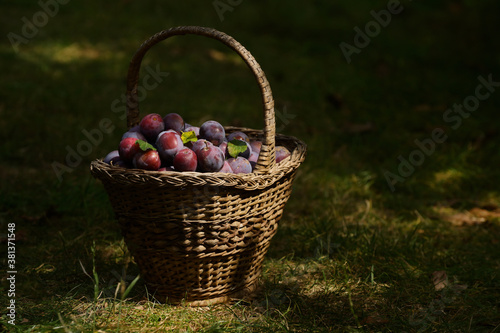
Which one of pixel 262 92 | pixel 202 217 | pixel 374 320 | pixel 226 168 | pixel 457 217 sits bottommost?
pixel 374 320

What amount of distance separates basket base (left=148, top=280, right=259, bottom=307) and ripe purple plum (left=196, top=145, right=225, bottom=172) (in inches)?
22.0

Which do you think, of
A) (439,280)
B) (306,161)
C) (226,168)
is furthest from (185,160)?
(306,161)

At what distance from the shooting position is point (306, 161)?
3.58 meters

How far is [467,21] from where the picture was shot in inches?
217

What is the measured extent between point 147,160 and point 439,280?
4.65ft

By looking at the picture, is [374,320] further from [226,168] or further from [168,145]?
[168,145]

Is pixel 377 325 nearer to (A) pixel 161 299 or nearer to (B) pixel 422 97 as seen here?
(A) pixel 161 299

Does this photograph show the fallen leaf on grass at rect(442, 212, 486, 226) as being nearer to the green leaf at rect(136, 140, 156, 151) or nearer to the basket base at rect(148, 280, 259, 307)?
the basket base at rect(148, 280, 259, 307)

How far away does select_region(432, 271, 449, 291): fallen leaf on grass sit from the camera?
2289mm

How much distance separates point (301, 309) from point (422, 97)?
3.17 metres

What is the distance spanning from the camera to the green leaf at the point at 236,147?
206 centimetres

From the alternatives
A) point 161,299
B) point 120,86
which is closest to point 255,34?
point 120,86

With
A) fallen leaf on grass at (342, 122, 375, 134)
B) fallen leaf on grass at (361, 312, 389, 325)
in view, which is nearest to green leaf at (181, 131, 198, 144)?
fallen leaf on grass at (361, 312, 389, 325)

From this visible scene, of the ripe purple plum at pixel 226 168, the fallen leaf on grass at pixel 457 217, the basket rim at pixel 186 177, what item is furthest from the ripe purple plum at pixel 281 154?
the fallen leaf on grass at pixel 457 217
